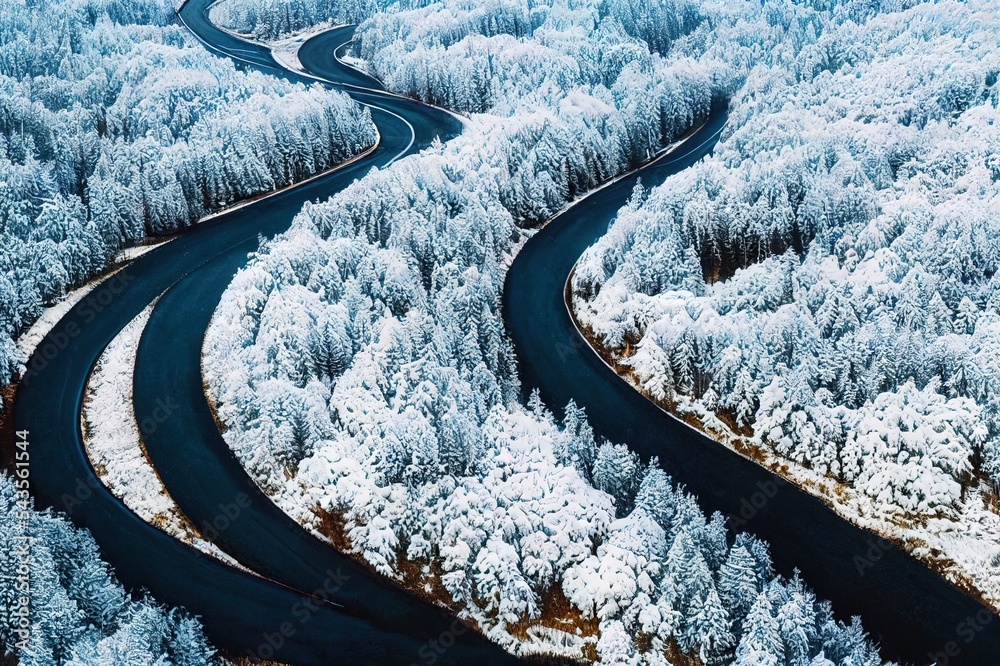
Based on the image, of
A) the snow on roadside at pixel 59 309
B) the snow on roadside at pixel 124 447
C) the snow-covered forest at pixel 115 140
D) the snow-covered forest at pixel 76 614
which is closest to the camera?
the snow-covered forest at pixel 76 614

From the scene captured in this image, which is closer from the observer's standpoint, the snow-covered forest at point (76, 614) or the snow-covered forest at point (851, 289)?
the snow-covered forest at point (76, 614)

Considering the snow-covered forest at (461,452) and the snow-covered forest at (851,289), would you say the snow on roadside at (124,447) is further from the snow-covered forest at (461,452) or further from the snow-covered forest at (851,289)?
the snow-covered forest at (851,289)

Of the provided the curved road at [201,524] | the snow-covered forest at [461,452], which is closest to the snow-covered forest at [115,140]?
the curved road at [201,524]

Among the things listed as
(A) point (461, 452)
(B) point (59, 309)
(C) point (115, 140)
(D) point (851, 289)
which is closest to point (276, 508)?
(A) point (461, 452)

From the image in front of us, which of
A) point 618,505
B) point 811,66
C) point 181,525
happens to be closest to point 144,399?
point 181,525

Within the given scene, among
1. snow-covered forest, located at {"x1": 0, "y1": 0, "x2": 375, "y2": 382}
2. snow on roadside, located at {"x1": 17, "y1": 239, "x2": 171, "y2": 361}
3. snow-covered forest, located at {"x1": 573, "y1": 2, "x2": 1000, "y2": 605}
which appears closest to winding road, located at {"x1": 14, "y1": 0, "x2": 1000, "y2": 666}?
snow on roadside, located at {"x1": 17, "y1": 239, "x2": 171, "y2": 361}

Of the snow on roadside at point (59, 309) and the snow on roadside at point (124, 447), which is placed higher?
the snow on roadside at point (59, 309)
